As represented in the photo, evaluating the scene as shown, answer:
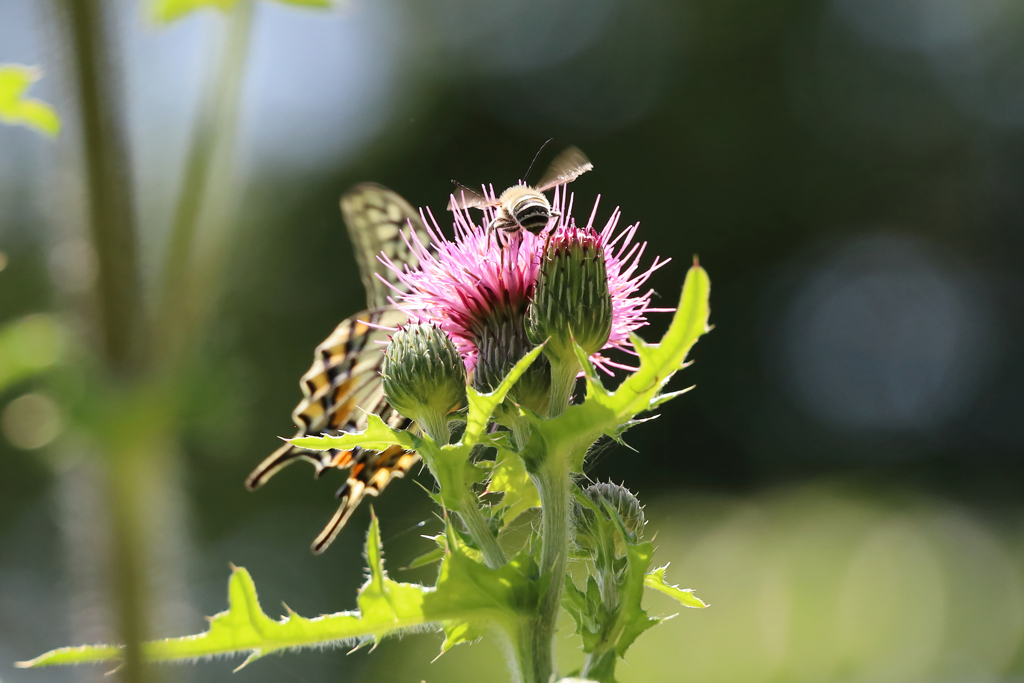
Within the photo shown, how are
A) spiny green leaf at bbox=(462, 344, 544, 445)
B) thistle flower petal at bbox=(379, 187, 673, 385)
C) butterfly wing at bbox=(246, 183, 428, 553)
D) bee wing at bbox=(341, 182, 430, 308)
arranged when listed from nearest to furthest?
spiny green leaf at bbox=(462, 344, 544, 445)
thistle flower petal at bbox=(379, 187, 673, 385)
butterfly wing at bbox=(246, 183, 428, 553)
bee wing at bbox=(341, 182, 430, 308)

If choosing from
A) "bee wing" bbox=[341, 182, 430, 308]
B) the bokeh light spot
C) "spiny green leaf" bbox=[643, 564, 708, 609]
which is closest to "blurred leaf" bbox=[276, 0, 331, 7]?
the bokeh light spot

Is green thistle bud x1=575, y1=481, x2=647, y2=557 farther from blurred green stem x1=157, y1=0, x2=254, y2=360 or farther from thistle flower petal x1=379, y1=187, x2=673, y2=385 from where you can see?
blurred green stem x1=157, y1=0, x2=254, y2=360

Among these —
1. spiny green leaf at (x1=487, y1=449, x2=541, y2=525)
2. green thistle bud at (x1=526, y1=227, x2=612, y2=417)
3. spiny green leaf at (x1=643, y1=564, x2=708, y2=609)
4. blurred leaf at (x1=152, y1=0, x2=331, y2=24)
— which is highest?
blurred leaf at (x1=152, y1=0, x2=331, y2=24)

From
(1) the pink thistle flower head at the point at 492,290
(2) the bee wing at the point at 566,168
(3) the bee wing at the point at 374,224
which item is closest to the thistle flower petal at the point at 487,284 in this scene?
(1) the pink thistle flower head at the point at 492,290

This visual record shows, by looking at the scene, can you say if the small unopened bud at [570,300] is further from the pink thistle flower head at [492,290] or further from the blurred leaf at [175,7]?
the blurred leaf at [175,7]

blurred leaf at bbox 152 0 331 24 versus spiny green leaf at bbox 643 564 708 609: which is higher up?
blurred leaf at bbox 152 0 331 24

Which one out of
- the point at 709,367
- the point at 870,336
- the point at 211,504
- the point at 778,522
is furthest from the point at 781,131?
the point at 211,504

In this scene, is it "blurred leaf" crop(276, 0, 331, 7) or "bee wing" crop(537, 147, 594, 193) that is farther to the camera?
A: "bee wing" crop(537, 147, 594, 193)

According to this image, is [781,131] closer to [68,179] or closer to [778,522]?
[778,522]
